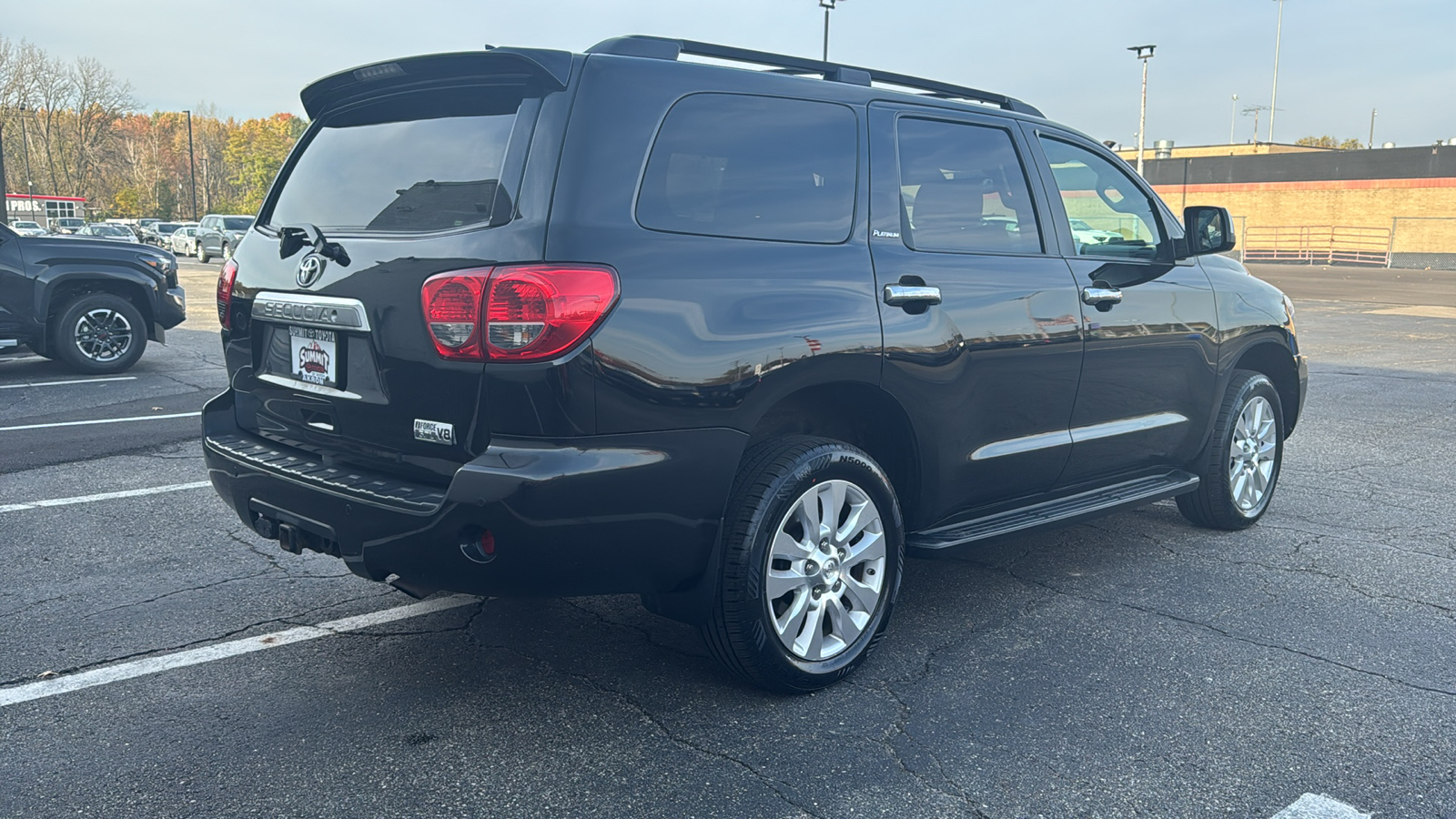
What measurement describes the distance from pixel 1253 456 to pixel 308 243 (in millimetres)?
4405

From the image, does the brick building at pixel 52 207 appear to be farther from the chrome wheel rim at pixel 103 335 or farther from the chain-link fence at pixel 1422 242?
the chain-link fence at pixel 1422 242

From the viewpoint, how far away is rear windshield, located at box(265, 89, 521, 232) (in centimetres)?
316

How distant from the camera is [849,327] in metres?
3.48

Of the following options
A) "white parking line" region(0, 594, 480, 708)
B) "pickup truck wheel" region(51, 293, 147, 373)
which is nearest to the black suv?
"white parking line" region(0, 594, 480, 708)

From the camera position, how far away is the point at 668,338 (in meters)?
3.05

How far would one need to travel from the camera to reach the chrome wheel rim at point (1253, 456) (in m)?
5.40

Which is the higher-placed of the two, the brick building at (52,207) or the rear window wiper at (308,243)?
the brick building at (52,207)

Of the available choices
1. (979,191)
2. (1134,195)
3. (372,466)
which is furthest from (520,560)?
(1134,195)

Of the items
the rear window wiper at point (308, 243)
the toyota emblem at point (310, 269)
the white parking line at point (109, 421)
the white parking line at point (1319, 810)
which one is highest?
the rear window wiper at point (308, 243)

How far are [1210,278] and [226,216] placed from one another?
42844 mm

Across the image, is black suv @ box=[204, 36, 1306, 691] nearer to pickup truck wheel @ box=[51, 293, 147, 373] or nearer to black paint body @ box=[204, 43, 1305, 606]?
black paint body @ box=[204, 43, 1305, 606]

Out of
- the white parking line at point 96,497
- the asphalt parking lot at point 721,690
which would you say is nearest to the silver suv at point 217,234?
the white parking line at point 96,497

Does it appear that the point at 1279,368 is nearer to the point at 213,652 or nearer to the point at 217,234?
the point at 213,652

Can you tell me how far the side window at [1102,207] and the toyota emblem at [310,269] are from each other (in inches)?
109
